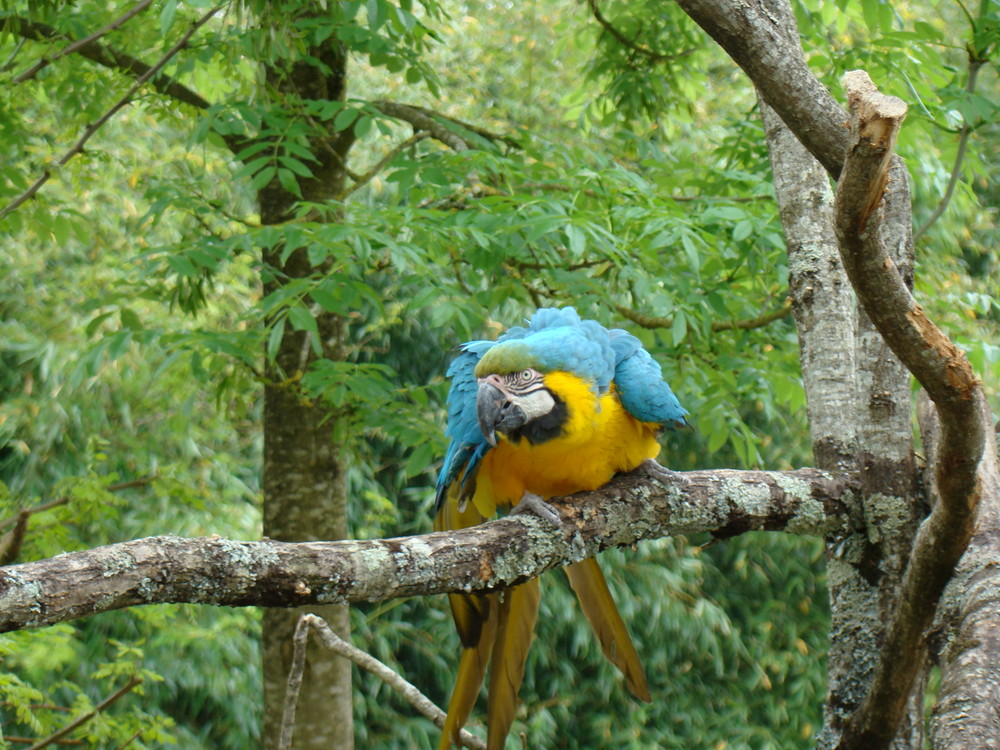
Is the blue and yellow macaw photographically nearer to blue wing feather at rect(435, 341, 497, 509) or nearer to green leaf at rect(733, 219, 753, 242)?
blue wing feather at rect(435, 341, 497, 509)

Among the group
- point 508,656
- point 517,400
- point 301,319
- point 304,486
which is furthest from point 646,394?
point 304,486

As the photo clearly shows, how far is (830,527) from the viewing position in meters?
1.77

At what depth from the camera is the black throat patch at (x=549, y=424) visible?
1.72m

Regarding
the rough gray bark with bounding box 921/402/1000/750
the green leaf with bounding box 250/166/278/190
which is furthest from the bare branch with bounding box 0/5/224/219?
the rough gray bark with bounding box 921/402/1000/750

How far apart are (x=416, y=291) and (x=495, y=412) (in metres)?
1.35

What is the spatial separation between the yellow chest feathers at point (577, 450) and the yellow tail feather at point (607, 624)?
18 centimetres

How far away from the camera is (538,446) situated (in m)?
1.74

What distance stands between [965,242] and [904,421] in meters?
4.26

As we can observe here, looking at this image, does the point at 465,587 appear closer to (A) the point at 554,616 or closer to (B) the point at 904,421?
(B) the point at 904,421

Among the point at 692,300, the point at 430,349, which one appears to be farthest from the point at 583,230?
the point at 430,349

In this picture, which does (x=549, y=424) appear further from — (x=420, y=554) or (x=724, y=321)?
(x=724, y=321)

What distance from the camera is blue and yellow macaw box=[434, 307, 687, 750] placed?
67.5 inches

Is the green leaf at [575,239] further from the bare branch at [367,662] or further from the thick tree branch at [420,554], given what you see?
the bare branch at [367,662]

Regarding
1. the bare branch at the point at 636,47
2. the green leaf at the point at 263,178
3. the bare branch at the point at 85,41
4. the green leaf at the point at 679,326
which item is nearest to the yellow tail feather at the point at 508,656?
the green leaf at the point at 679,326
